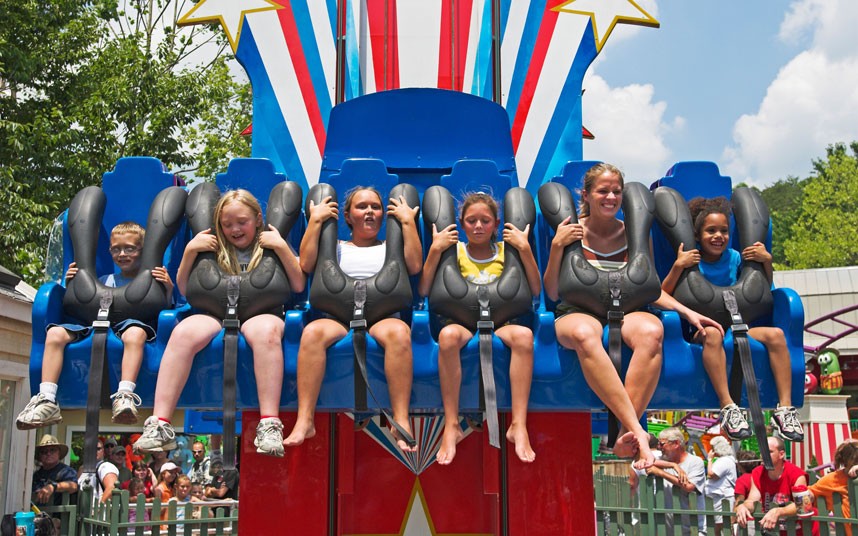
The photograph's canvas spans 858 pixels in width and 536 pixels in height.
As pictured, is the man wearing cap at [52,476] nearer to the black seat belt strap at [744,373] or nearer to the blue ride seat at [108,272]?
the blue ride seat at [108,272]

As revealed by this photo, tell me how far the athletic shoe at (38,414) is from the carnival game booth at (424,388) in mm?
110

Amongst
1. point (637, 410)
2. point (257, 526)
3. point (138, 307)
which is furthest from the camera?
point (257, 526)

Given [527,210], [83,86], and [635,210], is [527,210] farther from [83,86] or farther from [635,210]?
[83,86]

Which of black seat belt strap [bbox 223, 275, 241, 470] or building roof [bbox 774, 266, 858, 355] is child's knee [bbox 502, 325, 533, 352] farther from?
building roof [bbox 774, 266, 858, 355]

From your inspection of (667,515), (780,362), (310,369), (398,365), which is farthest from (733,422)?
(667,515)

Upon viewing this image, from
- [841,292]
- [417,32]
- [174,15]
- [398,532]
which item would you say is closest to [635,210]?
[398,532]

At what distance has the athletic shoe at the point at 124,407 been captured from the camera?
2633mm

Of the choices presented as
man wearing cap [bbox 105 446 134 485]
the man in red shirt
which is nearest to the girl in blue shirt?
the man in red shirt

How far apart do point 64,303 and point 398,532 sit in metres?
1.60

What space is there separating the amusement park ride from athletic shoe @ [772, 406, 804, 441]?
87 millimetres

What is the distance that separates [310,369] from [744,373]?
1412 millimetres

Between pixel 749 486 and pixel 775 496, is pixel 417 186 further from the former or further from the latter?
pixel 749 486

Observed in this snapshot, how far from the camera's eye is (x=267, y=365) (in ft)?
8.83

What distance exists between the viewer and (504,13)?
4.62m
